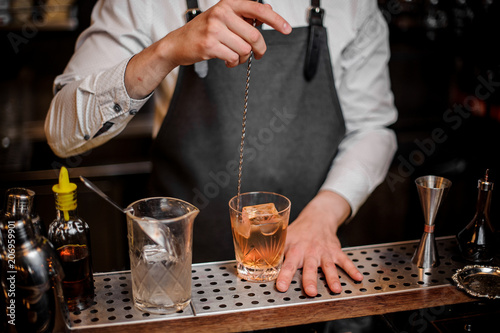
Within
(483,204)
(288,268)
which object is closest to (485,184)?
(483,204)

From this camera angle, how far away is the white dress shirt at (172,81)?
4.94 feet

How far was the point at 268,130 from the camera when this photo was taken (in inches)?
69.8

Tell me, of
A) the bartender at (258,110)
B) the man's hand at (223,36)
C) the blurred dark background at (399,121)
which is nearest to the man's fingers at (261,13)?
the man's hand at (223,36)

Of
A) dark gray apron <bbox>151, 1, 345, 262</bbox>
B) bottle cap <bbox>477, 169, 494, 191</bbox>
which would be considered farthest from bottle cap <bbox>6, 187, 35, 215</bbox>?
bottle cap <bbox>477, 169, 494, 191</bbox>

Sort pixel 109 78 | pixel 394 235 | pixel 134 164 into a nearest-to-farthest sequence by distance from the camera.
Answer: pixel 109 78 → pixel 134 164 → pixel 394 235

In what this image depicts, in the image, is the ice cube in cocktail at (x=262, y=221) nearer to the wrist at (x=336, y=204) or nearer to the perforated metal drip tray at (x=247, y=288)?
the perforated metal drip tray at (x=247, y=288)

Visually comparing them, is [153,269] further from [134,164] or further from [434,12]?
[434,12]

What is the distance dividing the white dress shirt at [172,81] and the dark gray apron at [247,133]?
0.08 meters

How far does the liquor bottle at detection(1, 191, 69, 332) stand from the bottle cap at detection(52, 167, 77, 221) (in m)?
0.10

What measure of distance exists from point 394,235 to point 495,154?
0.78 metres

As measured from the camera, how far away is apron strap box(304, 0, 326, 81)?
66.9 inches

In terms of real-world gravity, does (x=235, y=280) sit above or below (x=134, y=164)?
above

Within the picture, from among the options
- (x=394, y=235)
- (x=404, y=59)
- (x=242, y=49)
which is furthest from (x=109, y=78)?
(x=404, y=59)

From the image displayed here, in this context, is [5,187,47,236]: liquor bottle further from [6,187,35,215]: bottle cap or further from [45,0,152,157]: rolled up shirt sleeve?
[45,0,152,157]: rolled up shirt sleeve
